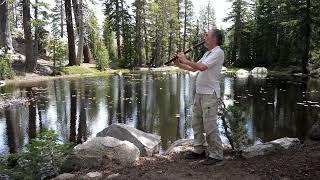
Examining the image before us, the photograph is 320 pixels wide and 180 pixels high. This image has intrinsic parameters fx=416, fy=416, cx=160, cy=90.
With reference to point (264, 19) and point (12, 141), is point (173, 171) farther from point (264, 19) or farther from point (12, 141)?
point (264, 19)

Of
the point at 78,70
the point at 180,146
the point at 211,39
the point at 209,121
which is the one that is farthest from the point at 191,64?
the point at 78,70

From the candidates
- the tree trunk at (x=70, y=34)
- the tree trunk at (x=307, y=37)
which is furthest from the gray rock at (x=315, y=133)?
the tree trunk at (x=307, y=37)

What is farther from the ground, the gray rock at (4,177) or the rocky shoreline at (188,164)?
the rocky shoreline at (188,164)

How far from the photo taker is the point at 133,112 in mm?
15172

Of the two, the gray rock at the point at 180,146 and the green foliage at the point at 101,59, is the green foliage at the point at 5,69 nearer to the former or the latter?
the green foliage at the point at 101,59

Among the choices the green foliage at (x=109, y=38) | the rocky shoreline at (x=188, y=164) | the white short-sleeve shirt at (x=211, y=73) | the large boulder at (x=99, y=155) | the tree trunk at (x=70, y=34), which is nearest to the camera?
the rocky shoreline at (x=188, y=164)

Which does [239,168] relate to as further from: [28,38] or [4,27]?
[4,27]

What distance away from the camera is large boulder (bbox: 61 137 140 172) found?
277 inches

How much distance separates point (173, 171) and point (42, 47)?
34.1m

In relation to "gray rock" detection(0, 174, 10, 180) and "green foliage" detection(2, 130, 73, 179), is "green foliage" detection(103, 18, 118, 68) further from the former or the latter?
"gray rock" detection(0, 174, 10, 180)

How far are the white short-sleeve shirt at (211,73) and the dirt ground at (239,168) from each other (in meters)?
1.20

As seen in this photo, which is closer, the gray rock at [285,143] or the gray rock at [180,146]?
the gray rock at [285,143]

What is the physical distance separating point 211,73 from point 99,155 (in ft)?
7.72

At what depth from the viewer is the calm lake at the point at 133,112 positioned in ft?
38.3
